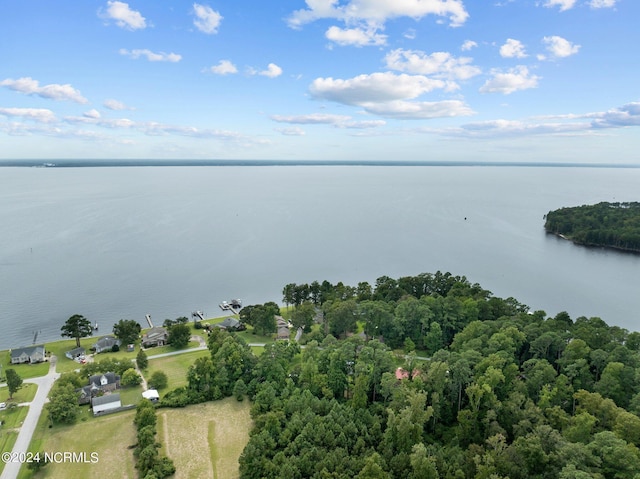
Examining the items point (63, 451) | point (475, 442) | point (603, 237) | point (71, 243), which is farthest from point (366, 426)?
point (603, 237)

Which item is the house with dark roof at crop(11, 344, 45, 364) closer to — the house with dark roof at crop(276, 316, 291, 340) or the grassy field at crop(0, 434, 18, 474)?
the grassy field at crop(0, 434, 18, 474)

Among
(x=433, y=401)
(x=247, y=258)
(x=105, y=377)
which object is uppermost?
(x=433, y=401)

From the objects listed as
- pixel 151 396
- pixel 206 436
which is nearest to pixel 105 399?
pixel 151 396

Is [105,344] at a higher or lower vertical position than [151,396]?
lower

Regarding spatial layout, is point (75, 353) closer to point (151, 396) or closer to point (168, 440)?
point (151, 396)

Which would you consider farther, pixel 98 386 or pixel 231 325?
pixel 231 325

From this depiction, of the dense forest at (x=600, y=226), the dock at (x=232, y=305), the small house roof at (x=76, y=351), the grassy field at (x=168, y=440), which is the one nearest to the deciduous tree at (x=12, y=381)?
the grassy field at (x=168, y=440)

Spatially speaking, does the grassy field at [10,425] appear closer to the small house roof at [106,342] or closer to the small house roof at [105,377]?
the small house roof at [105,377]
